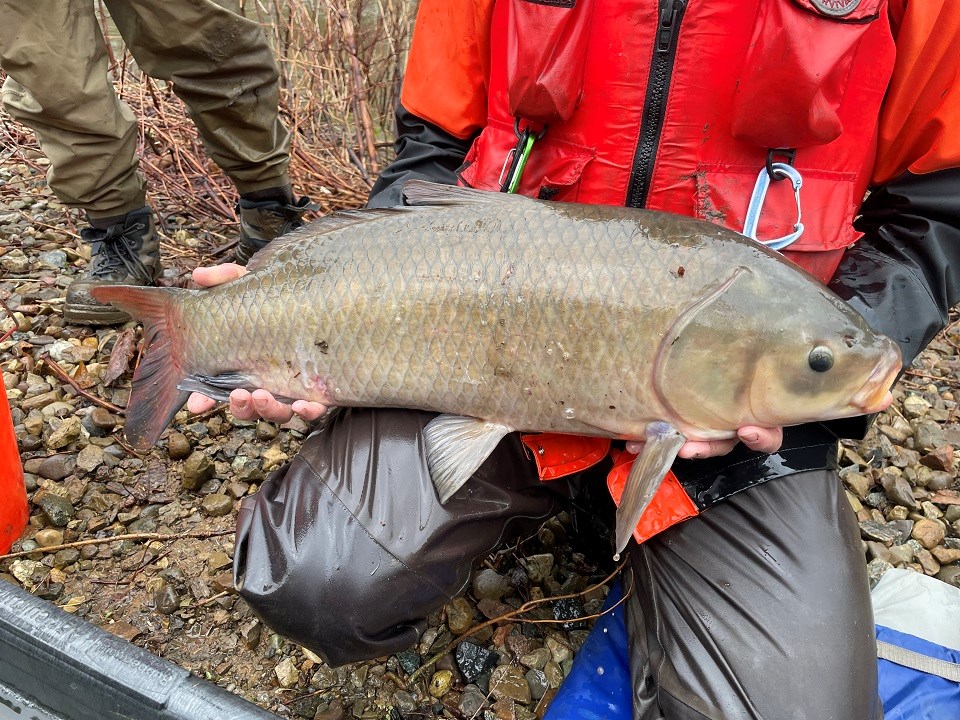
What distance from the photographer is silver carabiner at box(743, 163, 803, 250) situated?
160 cm

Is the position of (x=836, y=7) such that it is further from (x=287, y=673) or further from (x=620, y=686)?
(x=287, y=673)

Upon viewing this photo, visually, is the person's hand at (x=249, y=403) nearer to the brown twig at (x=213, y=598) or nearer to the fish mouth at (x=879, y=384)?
the brown twig at (x=213, y=598)

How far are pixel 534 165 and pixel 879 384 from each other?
0.97 meters

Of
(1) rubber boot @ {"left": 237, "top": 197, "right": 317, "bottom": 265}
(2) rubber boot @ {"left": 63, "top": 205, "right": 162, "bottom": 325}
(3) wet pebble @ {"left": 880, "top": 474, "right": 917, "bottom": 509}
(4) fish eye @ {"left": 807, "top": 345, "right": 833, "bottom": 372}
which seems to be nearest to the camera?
(4) fish eye @ {"left": 807, "top": 345, "right": 833, "bottom": 372}

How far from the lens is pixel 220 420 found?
2504 millimetres

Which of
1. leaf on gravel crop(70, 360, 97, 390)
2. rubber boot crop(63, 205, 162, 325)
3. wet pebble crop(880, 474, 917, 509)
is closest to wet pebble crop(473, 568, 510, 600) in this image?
wet pebble crop(880, 474, 917, 509)

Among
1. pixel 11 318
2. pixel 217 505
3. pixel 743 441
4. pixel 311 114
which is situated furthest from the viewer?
pixel 311 114

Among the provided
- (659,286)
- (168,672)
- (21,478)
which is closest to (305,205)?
(21,478)

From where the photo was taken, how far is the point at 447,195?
5.25ft

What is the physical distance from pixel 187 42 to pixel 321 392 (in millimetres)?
1731

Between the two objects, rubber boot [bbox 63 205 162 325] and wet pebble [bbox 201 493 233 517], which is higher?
rubber boot [bbox 63 205 162 325]

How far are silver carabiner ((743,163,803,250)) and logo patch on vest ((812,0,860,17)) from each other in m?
Answer: 0.31

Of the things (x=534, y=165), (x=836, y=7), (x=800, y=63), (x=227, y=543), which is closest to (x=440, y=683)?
(x=227, y=543)

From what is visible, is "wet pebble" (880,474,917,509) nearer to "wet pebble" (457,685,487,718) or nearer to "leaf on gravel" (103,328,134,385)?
"wet pebble" (457,685,487,718)
